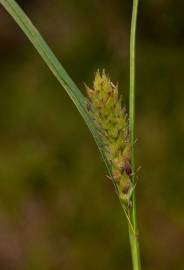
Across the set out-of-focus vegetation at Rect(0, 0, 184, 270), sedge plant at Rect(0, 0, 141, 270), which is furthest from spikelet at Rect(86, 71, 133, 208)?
out-of-focus vegetation at Rect(0, 0, 184, 270)

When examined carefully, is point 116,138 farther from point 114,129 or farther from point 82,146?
point 82,146

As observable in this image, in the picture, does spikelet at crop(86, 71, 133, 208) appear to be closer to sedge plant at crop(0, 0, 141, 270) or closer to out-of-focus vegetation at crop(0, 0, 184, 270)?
sedge plant at crop(0, 0, 141, 270)

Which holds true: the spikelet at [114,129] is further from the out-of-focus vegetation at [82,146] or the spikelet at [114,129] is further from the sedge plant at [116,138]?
the out-of-focus vegetation at [82,146]

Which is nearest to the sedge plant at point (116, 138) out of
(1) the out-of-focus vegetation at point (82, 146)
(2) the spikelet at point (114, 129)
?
(2) the spikelet at point (114, 129)

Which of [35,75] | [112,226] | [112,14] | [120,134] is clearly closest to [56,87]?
[35,75]

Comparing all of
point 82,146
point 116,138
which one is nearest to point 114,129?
point 116,138

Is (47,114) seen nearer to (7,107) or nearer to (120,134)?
(7,107)
